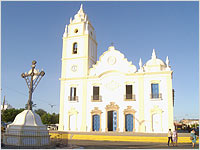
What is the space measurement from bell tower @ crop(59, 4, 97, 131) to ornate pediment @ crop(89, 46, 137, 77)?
3.68 feet

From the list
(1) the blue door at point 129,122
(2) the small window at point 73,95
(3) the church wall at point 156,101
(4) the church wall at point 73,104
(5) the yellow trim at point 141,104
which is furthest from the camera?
(2) the small window at point 73,95

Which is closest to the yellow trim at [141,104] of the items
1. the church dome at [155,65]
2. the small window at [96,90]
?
the church dome at [155,65]

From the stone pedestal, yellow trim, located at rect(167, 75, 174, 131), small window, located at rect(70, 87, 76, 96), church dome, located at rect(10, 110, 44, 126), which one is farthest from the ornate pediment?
the stone pedestal

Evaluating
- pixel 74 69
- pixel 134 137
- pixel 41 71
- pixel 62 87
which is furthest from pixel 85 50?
pixel 41 71

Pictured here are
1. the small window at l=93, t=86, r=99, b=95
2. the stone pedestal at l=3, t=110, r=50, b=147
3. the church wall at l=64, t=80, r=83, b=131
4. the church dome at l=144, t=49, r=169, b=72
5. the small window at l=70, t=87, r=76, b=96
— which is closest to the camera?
the stone pedestal at l=3, t=110, r=50, b=147

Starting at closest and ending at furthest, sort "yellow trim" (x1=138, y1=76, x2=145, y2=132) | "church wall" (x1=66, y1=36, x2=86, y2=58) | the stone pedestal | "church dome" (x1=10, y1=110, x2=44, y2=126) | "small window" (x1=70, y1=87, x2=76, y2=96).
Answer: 1. the stone pedestal
2. "church dome" (x1=10, y1=110, x2=44, y2=126)
3. "yellow trim" (x1=138, y1=76, x2=145, y2=132)
4. "small window" (x1=70, y1=87, x2=76, y2=96)
5. "church wall" (x1=66, y1=36, x2=86, y2=58)

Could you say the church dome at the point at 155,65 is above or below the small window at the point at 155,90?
above

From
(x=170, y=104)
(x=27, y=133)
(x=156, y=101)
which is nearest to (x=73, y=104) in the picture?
(x=156, y=101)

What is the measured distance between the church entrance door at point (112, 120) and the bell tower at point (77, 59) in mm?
2360

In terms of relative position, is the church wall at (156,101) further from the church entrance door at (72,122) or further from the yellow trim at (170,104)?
the church entrance door at (72,122)

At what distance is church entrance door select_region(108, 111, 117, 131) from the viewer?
2045cm

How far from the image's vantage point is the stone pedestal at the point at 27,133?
30.1ft

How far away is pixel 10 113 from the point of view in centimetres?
3931

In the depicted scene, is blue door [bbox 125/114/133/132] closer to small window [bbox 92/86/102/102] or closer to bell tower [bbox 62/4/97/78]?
small window [bbox 92/86/102/102]
